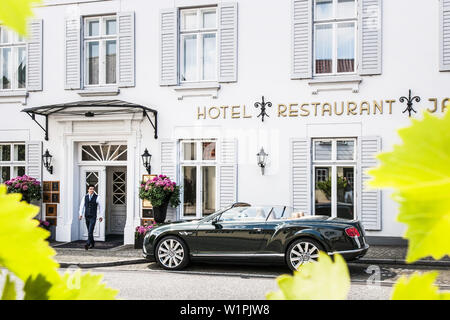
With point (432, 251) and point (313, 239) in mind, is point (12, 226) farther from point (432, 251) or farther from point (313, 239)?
point (313, 239)

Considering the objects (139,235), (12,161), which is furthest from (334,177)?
(12,161)

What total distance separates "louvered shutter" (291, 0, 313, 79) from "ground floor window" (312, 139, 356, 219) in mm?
1577

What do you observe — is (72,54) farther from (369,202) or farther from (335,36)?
(369,202)

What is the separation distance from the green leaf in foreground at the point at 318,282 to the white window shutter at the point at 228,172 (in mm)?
10215

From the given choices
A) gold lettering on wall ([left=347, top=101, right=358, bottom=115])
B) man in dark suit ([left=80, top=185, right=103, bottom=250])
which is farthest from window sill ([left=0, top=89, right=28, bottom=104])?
gold lettering on wall ([left=347, top=101, right=358, bottom=115])

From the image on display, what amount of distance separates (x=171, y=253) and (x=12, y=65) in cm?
678

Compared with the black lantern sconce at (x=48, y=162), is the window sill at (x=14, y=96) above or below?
above

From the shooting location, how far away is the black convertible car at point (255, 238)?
758 centimetres

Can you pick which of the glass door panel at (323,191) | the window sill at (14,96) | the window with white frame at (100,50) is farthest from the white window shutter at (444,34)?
the window sill at (14,96)

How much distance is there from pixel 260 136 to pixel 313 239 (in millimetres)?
3399

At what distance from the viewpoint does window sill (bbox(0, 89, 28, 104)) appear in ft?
37.8

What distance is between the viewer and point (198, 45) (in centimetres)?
1088

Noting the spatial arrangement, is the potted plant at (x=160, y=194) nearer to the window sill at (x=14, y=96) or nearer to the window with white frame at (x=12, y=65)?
the window sill at (x=14, y=96)
